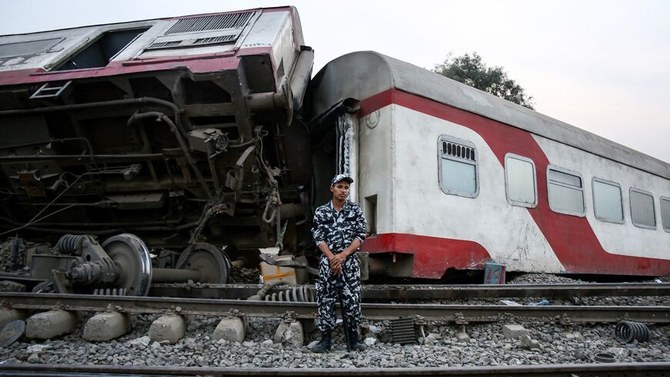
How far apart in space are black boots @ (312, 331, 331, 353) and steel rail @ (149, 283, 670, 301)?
1112mm

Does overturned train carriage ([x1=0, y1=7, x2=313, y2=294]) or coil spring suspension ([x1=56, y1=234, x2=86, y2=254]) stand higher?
overturned train carriage ([x1=0, y1=7, x2=313, y2=294])

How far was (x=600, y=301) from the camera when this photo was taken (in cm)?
582

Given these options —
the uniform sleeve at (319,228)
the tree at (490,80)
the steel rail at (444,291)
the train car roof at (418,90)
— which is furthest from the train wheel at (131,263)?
the tree at (490,80)

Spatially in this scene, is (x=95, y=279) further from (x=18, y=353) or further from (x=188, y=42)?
(x=188, y=42)

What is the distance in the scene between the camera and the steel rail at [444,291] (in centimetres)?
477

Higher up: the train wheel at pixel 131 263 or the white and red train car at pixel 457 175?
the white and red train car at pixel 457 175

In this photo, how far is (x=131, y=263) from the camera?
4.61m

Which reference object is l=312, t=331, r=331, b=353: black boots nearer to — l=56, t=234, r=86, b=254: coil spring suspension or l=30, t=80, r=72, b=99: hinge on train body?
l=56, t=234, r=86, b=254: coil spring suspension

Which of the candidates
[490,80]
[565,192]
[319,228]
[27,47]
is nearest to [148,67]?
[27,47]

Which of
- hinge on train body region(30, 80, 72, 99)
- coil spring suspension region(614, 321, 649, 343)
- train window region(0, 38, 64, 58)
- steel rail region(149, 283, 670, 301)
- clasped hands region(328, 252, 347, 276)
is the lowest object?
coil spring suspension region(614, 321, 649, 343)

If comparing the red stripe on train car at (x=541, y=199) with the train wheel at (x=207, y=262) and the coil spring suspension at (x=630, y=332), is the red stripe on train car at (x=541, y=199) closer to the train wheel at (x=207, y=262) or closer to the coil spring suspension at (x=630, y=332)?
the train wheel at (x=207, y=262)

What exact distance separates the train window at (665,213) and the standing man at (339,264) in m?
8.51

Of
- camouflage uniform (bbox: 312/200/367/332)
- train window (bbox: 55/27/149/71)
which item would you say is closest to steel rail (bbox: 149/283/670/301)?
camouflage uniform (bbox: 312/200/367/332)

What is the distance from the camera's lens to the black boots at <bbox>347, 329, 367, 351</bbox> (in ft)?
11.6
